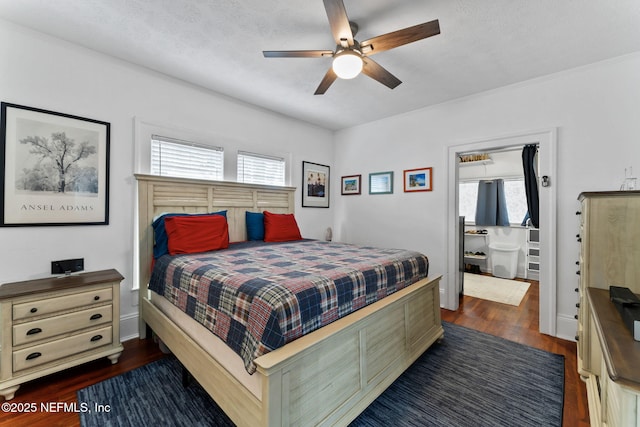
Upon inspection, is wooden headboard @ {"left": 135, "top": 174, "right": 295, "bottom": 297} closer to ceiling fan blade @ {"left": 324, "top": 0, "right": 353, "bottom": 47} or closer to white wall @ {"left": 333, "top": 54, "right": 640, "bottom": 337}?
white wall @ {"left": 333, "top": 54, "right": 640, "bottom": 337}

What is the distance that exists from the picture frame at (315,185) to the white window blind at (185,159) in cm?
142

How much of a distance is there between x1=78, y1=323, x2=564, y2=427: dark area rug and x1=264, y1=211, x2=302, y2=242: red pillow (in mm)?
1602

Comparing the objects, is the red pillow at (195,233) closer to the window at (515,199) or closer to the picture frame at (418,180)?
the picture frame at (418,180)

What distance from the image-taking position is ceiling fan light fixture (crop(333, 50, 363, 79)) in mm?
1922

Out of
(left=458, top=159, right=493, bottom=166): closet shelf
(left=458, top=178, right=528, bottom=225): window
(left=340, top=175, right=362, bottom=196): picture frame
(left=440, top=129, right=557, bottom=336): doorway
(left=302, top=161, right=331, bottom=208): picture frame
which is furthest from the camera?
(left=458, top=178, right=528, bottom=225): window

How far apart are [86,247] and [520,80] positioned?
4613 mm

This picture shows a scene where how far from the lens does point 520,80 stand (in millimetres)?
2924

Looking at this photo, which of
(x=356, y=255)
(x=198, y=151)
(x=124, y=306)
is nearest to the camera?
(x=356, y=255)

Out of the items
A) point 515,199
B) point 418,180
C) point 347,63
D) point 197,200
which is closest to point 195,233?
point 197,200

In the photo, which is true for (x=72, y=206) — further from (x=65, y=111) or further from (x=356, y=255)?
(x=356, y=255)

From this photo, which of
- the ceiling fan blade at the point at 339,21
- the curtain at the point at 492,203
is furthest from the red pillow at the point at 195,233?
the curtain at the point at 492,203

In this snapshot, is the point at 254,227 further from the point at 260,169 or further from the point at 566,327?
the point at 566,327

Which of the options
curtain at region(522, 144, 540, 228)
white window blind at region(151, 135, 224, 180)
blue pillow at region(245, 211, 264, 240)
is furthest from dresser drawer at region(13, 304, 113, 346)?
curtain at region(522, 144, 540, 228)

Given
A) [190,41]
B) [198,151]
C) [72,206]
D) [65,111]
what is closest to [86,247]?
[72,206]
